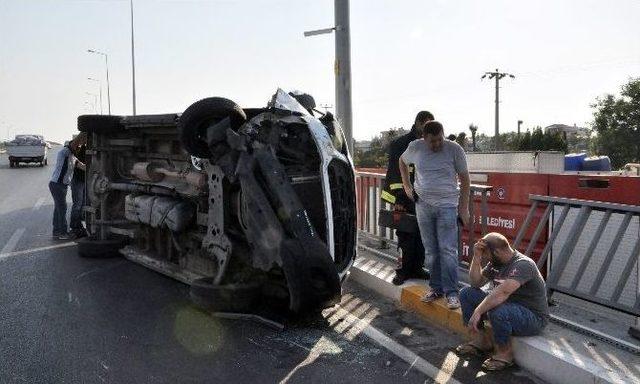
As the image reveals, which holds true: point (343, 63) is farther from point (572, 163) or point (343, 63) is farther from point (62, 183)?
point (572, 163)

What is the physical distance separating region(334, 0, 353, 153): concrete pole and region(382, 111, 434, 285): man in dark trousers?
7.63ft

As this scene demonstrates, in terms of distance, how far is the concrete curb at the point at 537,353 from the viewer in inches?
137

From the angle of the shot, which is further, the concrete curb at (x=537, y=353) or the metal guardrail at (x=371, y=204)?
the metal guardrail at (x=371, y=204)

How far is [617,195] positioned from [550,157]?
10.2 feet

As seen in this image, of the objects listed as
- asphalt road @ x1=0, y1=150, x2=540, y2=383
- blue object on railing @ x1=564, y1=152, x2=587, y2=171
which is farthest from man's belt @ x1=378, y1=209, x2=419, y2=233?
blue object on railing @ x1=564, y1=152, x2=587, y2=171

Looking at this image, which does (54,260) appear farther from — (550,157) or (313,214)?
(550,157)

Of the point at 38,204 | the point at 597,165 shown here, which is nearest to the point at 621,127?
the point at 597,165

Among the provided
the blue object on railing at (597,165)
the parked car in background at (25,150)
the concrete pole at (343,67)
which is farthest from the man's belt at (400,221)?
the parked car in background at (25,150)

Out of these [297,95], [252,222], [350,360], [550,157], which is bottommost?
[350,360]

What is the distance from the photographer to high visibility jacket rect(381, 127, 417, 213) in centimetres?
562

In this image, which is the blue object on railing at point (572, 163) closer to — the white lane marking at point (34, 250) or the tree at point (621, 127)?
the white lane marking at point (34, 250)

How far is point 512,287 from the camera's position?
3889 millimetres

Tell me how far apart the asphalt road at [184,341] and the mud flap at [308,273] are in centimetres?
35

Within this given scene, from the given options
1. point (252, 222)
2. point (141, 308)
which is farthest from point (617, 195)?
point (141, 308)
